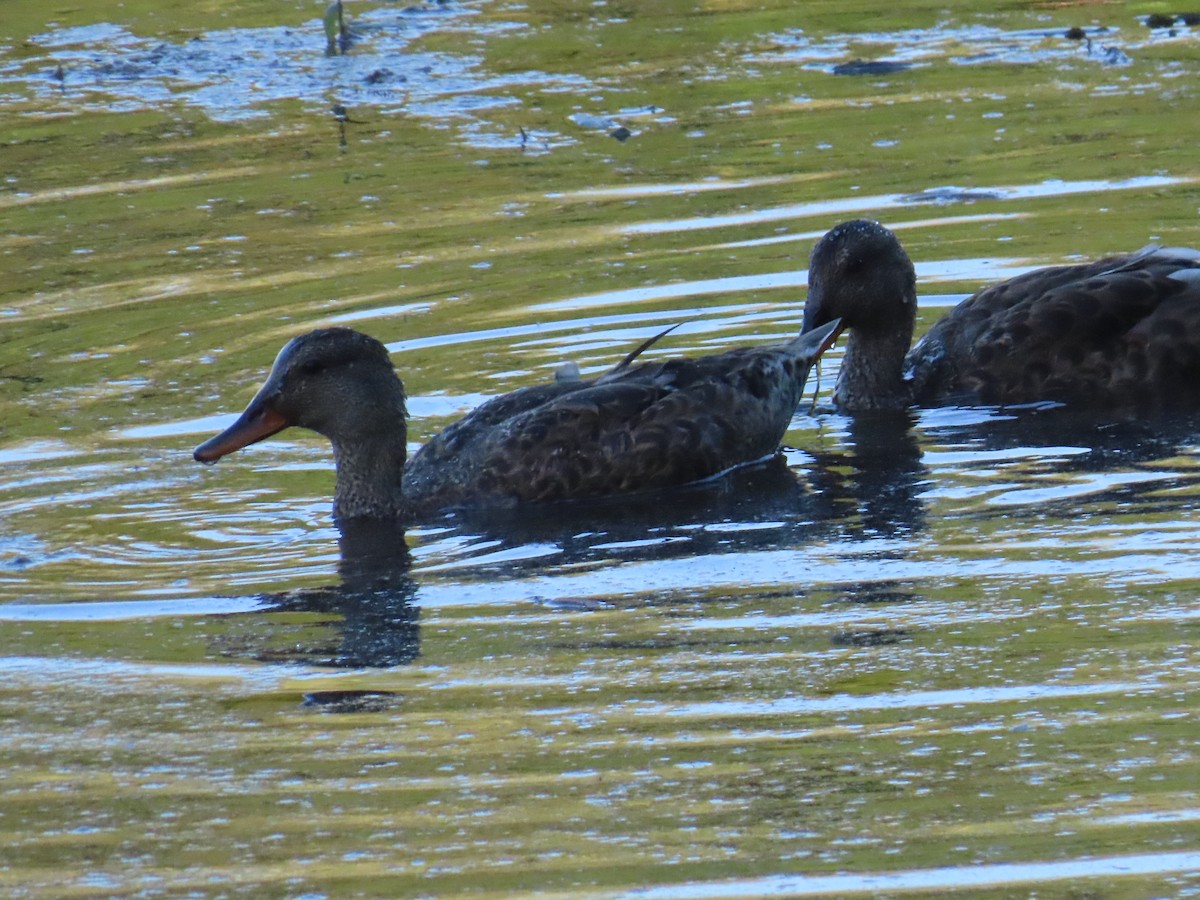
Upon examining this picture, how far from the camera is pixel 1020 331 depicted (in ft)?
32.4

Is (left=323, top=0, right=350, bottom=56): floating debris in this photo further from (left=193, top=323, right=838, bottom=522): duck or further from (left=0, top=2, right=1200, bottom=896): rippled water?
(left=193, top=323, right=838, bottom=522): duck

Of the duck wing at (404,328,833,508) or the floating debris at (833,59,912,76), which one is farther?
the floating debris at (833,59,912,76)

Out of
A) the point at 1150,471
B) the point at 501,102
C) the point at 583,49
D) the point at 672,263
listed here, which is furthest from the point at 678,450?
the point at 583,49

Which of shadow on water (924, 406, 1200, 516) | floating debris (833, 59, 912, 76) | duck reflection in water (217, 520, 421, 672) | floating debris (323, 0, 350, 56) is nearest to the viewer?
duck reflection in water (217, 520, 421, 672)

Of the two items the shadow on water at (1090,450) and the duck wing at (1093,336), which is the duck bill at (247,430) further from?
the duck wing at (1093,336)

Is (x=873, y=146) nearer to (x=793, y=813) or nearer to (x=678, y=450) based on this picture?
(x=678, y=450)

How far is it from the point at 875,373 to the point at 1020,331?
0.70m

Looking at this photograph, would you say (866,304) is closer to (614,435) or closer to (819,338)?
(819,338)

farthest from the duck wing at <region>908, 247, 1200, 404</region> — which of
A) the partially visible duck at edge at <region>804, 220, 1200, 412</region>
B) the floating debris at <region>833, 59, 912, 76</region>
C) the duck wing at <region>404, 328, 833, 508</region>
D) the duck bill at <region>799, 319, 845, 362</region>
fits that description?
the floating debris at <region>833, 59, 912, 76</region>

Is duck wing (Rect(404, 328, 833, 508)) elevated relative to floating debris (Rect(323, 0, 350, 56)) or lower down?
lower down

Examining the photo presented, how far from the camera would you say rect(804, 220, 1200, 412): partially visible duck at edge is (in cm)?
965

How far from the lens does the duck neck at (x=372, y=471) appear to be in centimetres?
876

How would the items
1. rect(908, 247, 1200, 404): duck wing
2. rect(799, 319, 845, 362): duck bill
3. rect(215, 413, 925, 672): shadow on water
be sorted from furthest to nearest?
rect(799, 319, 845, 362): duck bill
rect(908, 247, 1200, 404): duck wing
rect(215, 413, 925, 672): shadow on water

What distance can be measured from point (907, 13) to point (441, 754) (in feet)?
45.4
